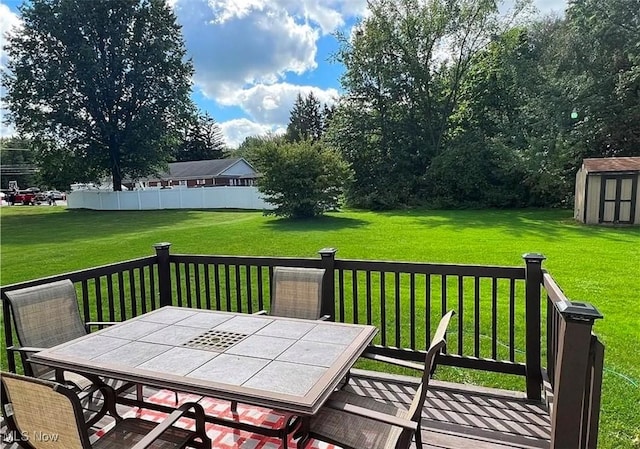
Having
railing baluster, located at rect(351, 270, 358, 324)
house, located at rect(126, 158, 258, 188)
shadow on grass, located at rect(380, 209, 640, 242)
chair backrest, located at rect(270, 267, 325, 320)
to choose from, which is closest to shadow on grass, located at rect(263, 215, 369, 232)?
shadow on grass, located at rect(380, 209, 640, 242)

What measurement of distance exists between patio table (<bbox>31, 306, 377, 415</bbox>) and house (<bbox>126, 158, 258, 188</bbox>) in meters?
29.2

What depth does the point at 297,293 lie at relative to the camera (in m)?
3.24

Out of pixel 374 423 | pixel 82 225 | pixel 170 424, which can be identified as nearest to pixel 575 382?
pixel 374 423

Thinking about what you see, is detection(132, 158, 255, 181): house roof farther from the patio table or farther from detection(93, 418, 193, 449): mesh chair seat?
detection(93, 418, 193, 449): mesh chair seat

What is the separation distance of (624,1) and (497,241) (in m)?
12.9

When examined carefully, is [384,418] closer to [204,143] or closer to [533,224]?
[533,224]

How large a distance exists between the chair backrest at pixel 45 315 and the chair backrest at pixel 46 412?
1.16 m

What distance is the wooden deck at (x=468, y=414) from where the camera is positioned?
248 cm

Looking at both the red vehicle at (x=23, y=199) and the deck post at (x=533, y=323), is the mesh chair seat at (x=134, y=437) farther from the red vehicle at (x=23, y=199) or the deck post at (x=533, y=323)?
the red vehicle at (x=23, y=199)

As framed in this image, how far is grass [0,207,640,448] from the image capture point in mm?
3949

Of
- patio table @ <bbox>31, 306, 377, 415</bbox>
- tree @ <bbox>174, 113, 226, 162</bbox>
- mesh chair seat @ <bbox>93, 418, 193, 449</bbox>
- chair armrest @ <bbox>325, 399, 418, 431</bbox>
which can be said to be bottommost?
mesh chair seat @ <bbox>93, 418, 193, 449</bbox>

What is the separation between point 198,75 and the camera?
25188 mm

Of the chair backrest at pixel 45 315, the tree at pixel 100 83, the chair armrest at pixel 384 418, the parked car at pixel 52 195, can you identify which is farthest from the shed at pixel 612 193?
the parked car at pixel 52 195

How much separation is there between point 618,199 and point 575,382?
13.7 m
